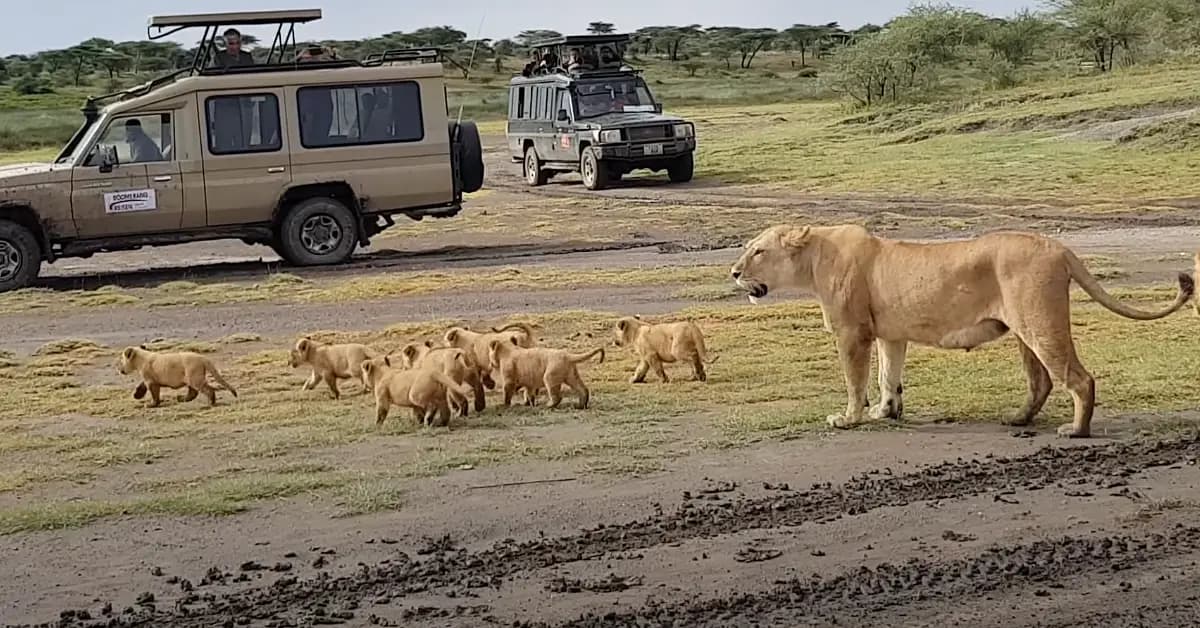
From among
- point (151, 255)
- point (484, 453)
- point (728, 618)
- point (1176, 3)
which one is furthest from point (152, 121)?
point (1176, 3)

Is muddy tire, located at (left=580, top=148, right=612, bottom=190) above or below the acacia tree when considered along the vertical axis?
below

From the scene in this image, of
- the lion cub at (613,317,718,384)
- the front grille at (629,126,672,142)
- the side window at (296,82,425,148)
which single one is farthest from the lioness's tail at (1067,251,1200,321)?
the front grille at (629,126,672,142)

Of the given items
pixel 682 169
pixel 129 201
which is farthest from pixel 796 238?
pixel 682 169

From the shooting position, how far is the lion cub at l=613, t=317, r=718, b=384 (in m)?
10.3

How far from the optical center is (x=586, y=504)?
296 inches

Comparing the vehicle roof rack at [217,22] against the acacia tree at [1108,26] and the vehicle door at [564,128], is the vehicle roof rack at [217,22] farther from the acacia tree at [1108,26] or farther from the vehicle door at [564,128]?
the acacia tree at [1108,26]

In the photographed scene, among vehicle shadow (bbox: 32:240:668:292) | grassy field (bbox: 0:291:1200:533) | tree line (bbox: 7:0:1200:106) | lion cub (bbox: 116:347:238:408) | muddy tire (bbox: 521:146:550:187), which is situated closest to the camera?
grassy field (bbox: 0:291:1200:533)

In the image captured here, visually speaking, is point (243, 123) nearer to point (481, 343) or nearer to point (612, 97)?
point (481, 343)

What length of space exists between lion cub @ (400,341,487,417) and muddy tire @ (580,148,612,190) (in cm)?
2023

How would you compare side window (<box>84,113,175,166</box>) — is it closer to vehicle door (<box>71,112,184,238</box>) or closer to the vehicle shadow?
vehicle door (<box>71,112,184,238</box>)

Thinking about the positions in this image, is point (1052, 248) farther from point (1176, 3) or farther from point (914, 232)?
point (1176, 3)

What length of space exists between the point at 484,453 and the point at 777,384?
2535 mm

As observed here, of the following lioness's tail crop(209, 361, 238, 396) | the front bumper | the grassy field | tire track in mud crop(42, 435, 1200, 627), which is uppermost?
the front bumper

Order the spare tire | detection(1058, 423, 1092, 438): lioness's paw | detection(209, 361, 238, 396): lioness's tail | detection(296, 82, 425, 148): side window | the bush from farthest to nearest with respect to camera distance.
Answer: the bush, the spare tire, detection(296, 82, 425, 148): side window, detection(209, 361, 238, 396): lioness's tail, detection(1058, 423, 1092, 438): lioness's paw
